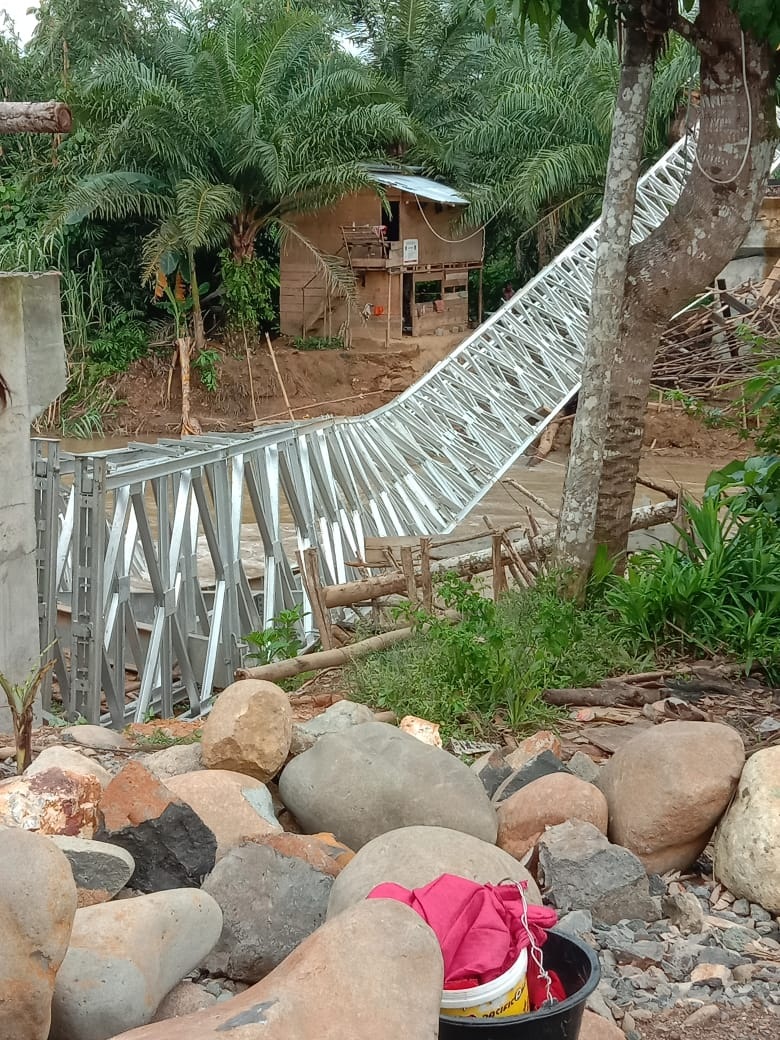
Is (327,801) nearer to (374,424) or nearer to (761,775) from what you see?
(761,775)

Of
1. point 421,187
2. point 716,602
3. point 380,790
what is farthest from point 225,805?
point 421,187

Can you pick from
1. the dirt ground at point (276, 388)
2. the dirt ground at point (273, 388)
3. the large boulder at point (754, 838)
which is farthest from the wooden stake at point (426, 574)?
the dirt ground at point (276, 388)

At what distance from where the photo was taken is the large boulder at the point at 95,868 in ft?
11.0

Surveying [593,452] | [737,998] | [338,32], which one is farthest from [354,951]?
[338,32]

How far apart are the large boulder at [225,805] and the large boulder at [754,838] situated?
1.53m

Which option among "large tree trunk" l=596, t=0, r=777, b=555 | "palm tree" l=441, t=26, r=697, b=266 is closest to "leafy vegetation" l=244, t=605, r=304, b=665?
"large tree trunk" l=596, t=0, r=777, b=555

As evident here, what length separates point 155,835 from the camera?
3.68 meters

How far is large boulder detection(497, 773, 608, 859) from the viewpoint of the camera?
424 centimetres

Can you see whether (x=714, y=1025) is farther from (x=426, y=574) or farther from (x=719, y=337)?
(x=719, y=337)

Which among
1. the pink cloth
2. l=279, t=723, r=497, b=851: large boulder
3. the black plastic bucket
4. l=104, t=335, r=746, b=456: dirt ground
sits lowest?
l=104, t=335, r=746, b=456: dirt ground

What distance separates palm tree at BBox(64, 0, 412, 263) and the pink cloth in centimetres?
1922

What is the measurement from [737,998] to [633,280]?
175 inches

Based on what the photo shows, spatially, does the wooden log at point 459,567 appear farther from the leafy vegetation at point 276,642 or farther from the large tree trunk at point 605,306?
the large tree trunk at point 605,306

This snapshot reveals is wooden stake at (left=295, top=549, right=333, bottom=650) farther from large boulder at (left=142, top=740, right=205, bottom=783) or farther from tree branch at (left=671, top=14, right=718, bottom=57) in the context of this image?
tree branch at (left=671, top=14, right=718, bottom=57)
